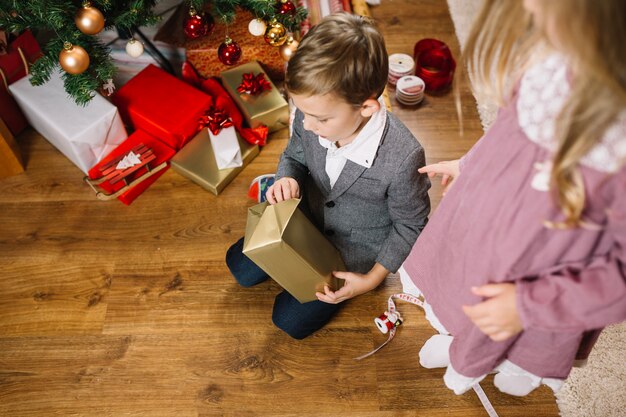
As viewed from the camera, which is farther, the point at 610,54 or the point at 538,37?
the point at 538,37

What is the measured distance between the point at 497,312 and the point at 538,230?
0.48 feet

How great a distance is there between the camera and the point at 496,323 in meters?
0.76

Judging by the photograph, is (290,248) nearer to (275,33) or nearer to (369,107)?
(369,107)

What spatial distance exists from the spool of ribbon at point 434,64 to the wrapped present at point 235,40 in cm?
48

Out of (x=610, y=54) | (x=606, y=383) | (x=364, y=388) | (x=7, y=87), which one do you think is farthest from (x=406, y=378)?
(x=7, y=87)

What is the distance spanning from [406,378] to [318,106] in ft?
2.39

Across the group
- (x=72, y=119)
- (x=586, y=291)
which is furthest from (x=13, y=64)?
(x=586, y=291)

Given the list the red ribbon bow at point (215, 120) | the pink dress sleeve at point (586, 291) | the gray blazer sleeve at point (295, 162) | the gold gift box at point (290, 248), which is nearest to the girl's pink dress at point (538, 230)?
the pink dress sleeve at point (586, 291)

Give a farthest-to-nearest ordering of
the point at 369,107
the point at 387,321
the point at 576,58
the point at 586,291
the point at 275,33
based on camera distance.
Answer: the point at 275,33
the point at 387,321
the point at 369,107
the point at 586,291
the point at 576,58

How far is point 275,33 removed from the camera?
141cm

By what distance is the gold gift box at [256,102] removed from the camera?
1.54 m

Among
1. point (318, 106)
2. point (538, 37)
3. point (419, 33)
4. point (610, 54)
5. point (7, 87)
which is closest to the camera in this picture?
point (610, 54)

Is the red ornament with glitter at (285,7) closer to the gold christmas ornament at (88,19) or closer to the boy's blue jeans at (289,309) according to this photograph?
the gold christmas ornament at (88,19)

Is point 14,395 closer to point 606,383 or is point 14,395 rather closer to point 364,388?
point 364,388
